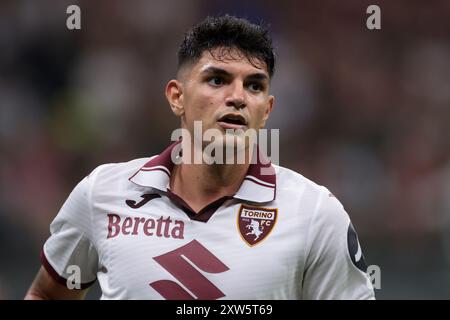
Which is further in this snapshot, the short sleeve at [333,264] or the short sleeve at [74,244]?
the short sleeve at [74,244]

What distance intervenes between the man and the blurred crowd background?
3.74 m

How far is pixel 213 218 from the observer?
359cm

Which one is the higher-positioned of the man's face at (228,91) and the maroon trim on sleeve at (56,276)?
the man's face at (228,91)

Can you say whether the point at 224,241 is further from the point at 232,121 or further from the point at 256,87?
the point at 256,87

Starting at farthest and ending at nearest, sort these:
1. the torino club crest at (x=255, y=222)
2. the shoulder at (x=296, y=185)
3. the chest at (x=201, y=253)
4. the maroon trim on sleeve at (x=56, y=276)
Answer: the maroon trim on sleeve at (x=56, y=276) < the shoulder at (x=296, y=185) < the torino club crest at (x=255, y=222) < the chest at (x=201, y=253)

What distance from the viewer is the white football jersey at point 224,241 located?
344cm

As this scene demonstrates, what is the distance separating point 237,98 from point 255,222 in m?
0.54

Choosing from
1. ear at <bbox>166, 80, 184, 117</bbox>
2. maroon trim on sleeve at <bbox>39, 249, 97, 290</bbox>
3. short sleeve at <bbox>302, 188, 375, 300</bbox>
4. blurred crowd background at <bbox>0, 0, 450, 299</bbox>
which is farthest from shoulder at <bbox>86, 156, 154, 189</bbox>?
blurred crowd background at <bbox>0, 0, 450, 299</bbox>

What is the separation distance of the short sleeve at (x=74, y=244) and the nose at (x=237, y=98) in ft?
2.63

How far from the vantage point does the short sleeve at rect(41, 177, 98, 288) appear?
3.82m

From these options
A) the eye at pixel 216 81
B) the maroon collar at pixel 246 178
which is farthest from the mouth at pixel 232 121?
the maroon collar at pixel 246 178

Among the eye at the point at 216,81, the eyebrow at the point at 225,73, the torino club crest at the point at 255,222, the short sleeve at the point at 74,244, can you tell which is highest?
the eyebrow at the point at 225,73

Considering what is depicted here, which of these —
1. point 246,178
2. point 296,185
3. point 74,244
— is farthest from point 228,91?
point 74,244

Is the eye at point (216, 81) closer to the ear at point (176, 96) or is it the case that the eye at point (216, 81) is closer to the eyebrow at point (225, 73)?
the eyebrow at point (225, 73)
